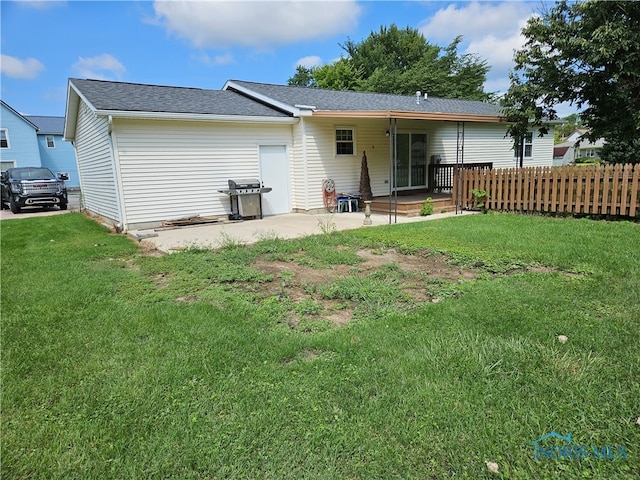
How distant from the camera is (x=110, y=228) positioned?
33.4 ft

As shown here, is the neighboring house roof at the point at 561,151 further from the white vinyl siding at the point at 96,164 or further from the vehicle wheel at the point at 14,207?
the vehicle wheel at the point at 14,207

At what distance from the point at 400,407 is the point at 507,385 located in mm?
742

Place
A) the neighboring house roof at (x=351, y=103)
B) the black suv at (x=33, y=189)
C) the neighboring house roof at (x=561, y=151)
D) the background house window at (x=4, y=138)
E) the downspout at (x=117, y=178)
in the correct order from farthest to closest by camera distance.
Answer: the neighboring house roof at (x=561, y=151), the background house window at (x=4, y=138), the black suv at (x=33, y=189), the neighboring house roof at (x=351, y=103), the downspout at (x=117, y=178)

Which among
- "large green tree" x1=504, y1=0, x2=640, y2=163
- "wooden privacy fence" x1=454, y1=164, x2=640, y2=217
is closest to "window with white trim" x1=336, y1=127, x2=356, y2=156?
"wooden privacy fence" x1=454, y1=164, x2=640, y2=217

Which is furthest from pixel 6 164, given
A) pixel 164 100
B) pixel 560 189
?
pixel 560 189

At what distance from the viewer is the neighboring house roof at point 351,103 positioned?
421 inches

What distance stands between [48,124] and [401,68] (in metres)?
33.4

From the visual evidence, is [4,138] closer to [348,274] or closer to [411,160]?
[411,160]

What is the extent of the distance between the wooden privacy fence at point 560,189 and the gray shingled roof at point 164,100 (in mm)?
6201

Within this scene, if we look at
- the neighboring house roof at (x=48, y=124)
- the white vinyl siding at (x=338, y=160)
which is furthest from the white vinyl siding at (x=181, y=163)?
the neighboring house roof at (x=48, y=124)

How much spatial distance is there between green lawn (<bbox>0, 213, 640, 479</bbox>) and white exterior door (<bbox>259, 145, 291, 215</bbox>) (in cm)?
671

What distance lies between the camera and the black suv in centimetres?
1541

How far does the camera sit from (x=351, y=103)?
1374cm

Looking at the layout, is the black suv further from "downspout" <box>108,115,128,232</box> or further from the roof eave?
the roof eave
